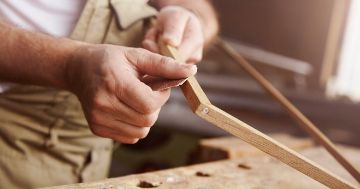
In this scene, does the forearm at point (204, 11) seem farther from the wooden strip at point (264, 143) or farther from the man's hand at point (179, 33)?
the wooden strip at point (264, 143)

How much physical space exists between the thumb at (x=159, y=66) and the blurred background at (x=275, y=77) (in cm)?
252

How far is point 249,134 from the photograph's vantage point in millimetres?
1160

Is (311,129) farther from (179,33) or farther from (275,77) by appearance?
(275,77)

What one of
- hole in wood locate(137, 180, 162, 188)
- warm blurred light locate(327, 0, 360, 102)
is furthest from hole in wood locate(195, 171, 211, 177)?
warm blurred light locate(327, 0, 360, 102)

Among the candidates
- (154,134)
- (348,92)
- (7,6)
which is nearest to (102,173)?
(7,6)

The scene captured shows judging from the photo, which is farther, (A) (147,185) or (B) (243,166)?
(B) (243,166)

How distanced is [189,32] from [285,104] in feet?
1.57

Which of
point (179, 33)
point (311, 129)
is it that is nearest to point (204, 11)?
point (179, 33)

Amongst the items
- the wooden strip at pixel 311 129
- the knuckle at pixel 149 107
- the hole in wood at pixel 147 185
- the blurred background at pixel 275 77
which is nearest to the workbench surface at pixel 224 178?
the hole in wood at pixel 147 185

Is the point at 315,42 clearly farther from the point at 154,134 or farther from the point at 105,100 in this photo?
the point at 105,100

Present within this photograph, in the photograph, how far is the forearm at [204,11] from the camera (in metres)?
2.16

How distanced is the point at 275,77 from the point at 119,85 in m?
3.83

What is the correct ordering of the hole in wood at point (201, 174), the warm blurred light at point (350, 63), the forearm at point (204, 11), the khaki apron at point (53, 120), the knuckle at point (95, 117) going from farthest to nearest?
1. the warm blurred light at point (350, 63)
2. the forearm at point (204, 11)
3. the khaki apron at point (53, 120)
4. the hole in wood at point (201, 174)
5. the knuckle at point (95, 117)

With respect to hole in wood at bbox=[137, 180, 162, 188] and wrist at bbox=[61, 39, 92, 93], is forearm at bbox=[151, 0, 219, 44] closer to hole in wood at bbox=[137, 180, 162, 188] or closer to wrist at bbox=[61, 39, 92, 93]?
wrist at bbox=[61, 39, 92, 93]
